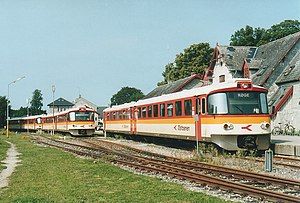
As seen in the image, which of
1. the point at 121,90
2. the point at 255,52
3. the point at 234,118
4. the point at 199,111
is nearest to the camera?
the point at 234,118

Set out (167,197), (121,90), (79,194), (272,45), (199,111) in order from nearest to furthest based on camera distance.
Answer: (167,197), (79,194), (199,111), (272,45), (121,90)

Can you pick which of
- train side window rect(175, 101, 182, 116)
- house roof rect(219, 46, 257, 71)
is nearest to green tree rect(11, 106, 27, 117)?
house roof rect(219, 46, 257, 71)

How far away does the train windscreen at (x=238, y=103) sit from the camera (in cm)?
1942

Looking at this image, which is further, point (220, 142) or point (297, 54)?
point (297, 54)

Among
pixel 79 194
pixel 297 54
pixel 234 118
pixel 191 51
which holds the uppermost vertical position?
pixel 191 51

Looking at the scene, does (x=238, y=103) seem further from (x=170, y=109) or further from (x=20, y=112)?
(x=20, y=112)

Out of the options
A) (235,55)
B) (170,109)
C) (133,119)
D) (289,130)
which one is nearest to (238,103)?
(170,109)

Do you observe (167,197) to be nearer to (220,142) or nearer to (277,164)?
(277,164)

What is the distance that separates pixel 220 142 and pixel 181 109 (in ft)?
15.3

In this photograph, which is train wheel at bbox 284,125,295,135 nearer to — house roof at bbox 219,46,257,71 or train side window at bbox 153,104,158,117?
house roof at bbox 219,46,257,71

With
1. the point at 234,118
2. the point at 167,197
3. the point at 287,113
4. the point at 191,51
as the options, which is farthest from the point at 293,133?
the point at 191,51

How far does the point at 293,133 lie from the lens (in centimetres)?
3734

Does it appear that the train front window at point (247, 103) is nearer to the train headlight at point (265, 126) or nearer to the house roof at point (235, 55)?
the train headlight at point (265, 126)

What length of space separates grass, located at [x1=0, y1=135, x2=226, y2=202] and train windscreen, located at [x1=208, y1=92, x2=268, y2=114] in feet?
19.2
